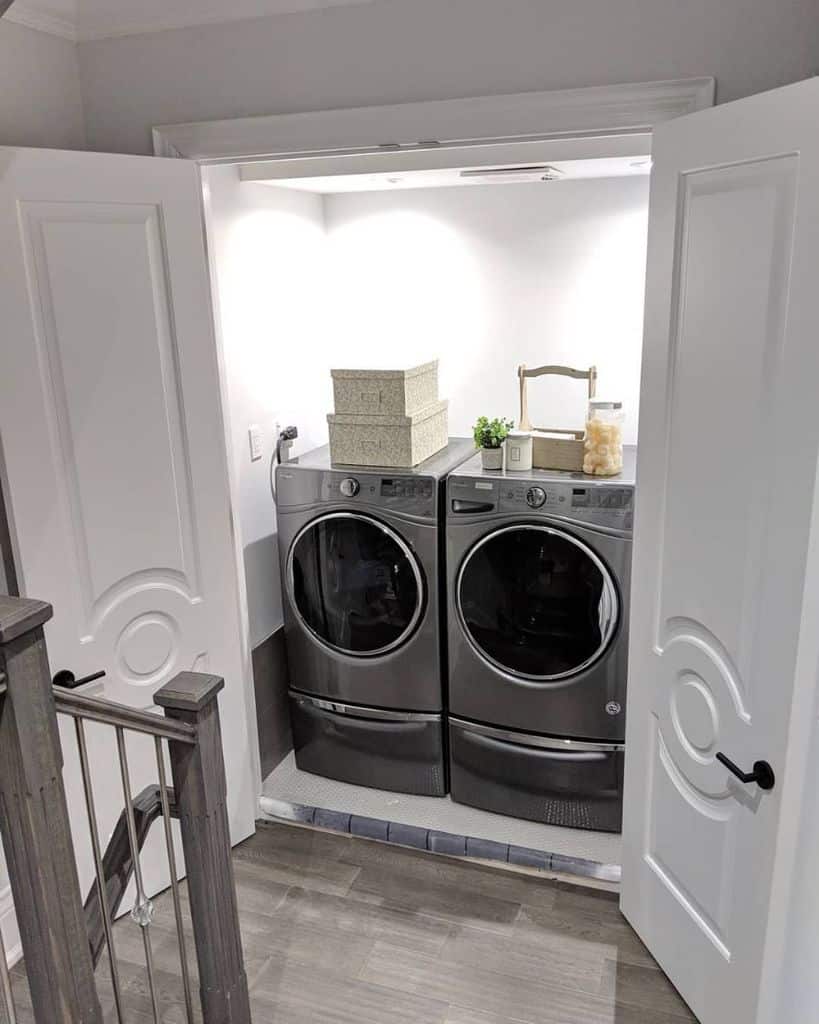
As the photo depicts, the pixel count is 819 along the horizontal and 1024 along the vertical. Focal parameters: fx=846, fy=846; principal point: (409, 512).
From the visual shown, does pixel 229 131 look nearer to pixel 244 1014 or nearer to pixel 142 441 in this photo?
pixel 142 441

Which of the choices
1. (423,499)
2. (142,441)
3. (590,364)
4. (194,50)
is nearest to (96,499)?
(142,441)

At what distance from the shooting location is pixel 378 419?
2.84 m

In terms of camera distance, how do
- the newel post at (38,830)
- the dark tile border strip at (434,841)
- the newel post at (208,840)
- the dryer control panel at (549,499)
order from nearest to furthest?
the newel post at (38,830), the newel post at (208,840), the dryer control panel at (549,499), the dark tile border strip at (434,841)

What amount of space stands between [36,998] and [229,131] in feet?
6.59

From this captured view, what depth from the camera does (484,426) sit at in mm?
2836

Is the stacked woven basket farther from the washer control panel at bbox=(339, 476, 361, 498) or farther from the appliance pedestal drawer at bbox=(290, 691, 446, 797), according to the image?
the appliance pedestal drawer at bbox=(290, 691, 446, 797)

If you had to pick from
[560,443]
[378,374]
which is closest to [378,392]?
[378,374]

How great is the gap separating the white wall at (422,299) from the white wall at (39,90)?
547 millimetres

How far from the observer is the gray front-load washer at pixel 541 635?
2615 millimetres

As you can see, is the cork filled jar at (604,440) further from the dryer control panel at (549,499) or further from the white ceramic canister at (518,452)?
the white ceramic canister at (518,452)

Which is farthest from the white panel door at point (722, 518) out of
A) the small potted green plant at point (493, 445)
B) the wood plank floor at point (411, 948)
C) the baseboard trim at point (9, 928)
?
the baseboard trim at point (9, 928)

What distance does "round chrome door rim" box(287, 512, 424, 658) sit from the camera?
9.30ft

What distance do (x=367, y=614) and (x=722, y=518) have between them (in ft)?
4.82

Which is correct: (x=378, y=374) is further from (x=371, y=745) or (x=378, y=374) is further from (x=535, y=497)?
(x=371, y=745)
